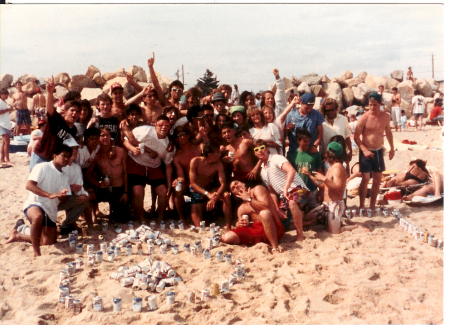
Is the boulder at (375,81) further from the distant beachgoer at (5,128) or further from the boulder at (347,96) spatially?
the distant beachgoer at (5,128)

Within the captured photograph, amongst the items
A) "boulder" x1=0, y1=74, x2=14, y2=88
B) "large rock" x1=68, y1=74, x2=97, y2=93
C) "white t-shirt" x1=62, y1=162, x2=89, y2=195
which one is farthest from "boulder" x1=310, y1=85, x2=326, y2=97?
"white t-shirt" x1=62, y1=162, x2=89, y2=195

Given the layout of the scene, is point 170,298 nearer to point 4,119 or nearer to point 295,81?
point 4,119

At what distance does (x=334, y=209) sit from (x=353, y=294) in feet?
5.66

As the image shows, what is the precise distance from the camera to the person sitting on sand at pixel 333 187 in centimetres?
587

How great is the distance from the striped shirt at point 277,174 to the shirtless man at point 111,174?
216cm

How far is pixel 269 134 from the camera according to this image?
6316 millimetres

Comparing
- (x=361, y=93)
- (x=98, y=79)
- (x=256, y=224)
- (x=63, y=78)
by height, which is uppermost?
(x=63, y=78)

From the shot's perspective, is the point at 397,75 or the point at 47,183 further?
the point at 397,75

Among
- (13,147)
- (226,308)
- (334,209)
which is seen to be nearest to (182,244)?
(226,308)

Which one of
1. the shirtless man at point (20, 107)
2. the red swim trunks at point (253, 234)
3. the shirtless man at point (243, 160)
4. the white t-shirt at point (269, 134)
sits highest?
the shirtless man at point (20, 107)

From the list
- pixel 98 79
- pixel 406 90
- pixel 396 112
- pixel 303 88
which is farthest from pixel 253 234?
pixel 406 90

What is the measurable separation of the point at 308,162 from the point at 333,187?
60cm

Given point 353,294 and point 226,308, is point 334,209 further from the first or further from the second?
point 226,308

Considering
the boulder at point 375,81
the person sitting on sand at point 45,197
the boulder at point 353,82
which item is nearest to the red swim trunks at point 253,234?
the person sitting on sand at point 45,197
